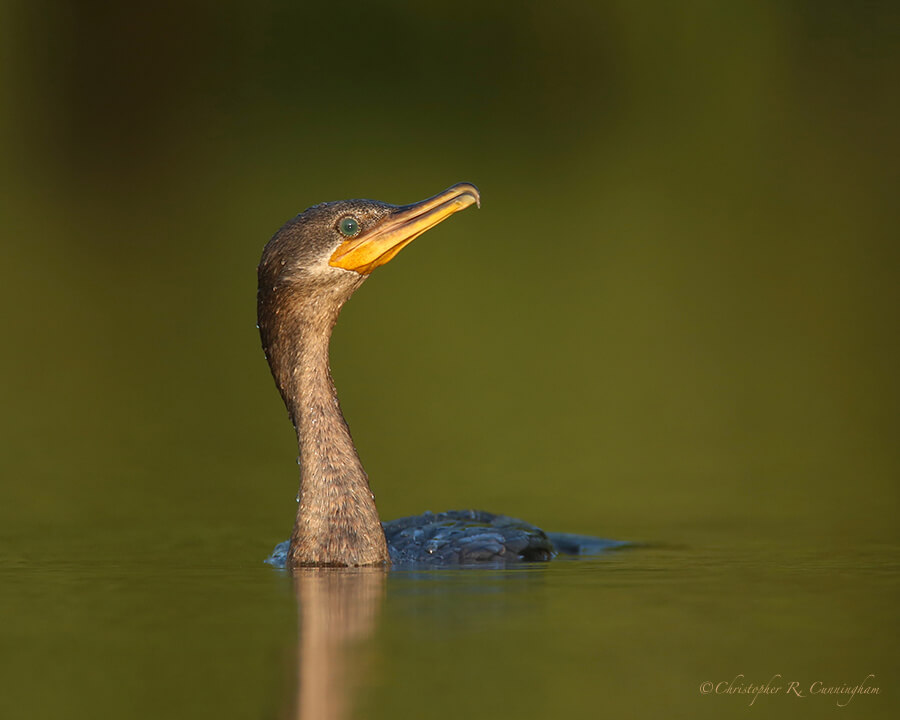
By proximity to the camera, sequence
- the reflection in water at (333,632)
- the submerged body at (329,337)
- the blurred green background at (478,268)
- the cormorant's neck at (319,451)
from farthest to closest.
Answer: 1. the blurred green background at (478,268)
2. the submerged body at (329,337)
3. the cormorant's neck at (319,451)
4. the reflection in water at (333,632)

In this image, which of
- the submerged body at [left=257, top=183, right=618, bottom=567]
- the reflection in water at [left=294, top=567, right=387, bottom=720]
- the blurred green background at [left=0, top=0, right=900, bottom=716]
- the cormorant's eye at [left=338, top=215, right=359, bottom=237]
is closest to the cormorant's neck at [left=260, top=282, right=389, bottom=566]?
the submerged body at [left=257, top=183, right=618, bottom=567]

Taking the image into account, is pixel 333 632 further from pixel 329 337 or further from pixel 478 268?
pixel 478 268

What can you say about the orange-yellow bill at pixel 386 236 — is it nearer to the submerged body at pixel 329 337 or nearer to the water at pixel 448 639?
the submerged body at pixel 329 337

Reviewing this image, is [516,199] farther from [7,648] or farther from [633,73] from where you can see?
[7,648]

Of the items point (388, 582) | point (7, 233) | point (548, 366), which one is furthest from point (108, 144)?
point (388, 582)

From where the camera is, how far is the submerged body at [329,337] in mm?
7074

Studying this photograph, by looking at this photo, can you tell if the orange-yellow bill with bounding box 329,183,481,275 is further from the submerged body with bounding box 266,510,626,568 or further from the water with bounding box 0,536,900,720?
the water with bounding box 0,536,900,720

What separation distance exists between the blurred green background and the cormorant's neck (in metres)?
0.55

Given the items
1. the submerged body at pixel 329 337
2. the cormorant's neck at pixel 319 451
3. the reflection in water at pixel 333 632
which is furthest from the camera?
the submerged body at pixel 329 337

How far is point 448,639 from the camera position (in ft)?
16.8

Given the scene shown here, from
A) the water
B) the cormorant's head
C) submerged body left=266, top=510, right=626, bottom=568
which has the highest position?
the cormorant's head

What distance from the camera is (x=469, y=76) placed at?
72.5 ft

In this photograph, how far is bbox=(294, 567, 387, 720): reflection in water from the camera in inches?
176

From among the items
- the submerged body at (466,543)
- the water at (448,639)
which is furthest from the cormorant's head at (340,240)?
the water at (448,639)
